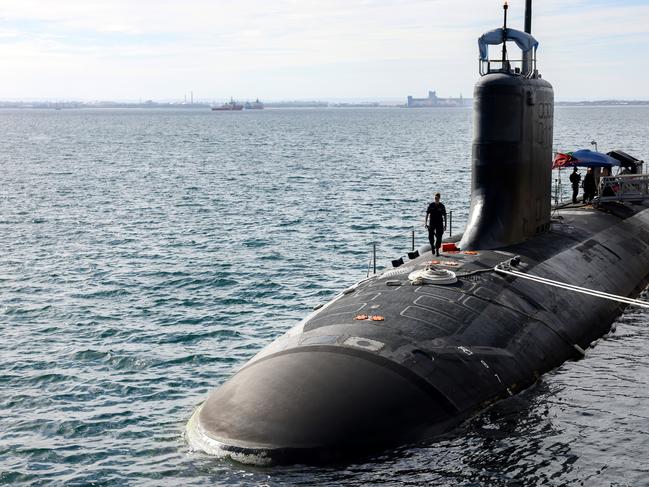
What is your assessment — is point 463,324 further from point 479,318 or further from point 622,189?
point 622,189

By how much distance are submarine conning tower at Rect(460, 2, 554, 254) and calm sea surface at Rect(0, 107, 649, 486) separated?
4.66 meters

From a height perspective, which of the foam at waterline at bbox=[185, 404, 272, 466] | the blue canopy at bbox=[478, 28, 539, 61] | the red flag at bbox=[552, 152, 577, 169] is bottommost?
the foam at waterline at bbox=[185, 404, 272, 466]

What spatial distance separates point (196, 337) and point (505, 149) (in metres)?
11.8

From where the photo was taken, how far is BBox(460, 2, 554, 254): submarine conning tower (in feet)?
82.6

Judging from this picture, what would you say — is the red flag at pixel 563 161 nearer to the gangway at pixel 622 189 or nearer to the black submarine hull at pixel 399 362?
the gangway at pixel 622 189

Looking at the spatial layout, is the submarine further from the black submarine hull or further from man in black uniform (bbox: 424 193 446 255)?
man in black uniform (bbox: 424 193 446 255)

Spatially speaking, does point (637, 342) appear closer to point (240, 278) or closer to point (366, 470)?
point (366, 470)

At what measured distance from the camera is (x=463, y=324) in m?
19.4

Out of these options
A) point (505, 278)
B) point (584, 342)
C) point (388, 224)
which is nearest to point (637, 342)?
point (584, 342)

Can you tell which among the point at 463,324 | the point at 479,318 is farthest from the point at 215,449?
the point at 479,318

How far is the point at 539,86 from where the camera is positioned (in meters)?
26.2

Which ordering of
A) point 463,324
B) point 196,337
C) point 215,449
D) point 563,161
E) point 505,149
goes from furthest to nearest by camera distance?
1. point 563,161
2. point 196,337
3. point 505,149
4. point 463,324
5. point 215,449

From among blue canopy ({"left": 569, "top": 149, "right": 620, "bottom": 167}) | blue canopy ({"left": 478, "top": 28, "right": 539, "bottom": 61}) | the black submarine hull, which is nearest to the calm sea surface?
the black submarine hull

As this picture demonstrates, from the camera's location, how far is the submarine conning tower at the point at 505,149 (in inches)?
992
